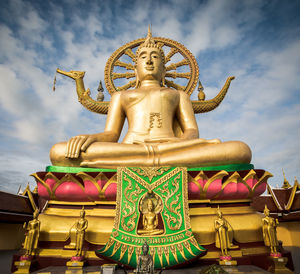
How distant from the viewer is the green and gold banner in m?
2.76

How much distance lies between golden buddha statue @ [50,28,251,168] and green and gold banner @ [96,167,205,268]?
1.42 feet

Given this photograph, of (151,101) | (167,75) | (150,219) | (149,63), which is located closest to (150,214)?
(150,219)

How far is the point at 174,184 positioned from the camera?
10.8 feet

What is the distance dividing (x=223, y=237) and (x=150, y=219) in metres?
0.99

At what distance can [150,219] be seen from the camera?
3113mm

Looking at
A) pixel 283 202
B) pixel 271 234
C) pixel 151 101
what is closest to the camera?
pixel 271 234

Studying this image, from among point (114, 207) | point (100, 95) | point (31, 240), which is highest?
point (100, 95)

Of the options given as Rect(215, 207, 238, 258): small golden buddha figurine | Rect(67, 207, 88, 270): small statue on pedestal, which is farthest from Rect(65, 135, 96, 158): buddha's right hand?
Rect(215, 207, 238, 258): small golden buddha figurine

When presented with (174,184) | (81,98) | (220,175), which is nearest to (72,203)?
(174,184)

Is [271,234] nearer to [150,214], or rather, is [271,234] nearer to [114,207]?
[150,214]

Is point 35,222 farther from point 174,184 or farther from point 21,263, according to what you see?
point 174,184

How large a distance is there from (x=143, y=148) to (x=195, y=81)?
11.6ft

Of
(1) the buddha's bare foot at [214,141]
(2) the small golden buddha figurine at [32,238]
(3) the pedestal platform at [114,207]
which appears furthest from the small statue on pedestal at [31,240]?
(1) the buddha's bare foot at [214,141]

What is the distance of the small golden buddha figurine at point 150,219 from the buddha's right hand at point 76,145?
140cm
